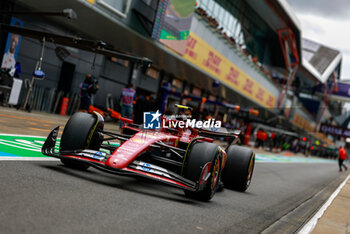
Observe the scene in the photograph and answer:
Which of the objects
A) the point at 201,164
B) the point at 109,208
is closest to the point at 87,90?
the point at 201,164

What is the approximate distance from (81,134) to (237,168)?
10.3 feet

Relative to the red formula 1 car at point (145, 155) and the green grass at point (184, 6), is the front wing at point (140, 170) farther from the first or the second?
the green grass at point (184, 6)

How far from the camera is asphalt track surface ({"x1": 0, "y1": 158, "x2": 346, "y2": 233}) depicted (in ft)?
11.5

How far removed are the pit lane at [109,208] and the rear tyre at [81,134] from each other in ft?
1.06

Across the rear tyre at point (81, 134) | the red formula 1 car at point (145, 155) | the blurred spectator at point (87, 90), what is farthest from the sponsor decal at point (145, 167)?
the blurred spectator at point (87, 90)

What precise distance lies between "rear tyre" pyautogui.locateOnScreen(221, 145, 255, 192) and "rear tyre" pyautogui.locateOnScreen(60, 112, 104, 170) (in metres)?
2.69

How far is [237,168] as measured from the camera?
790cm

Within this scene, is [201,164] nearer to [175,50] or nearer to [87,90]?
[87,90]

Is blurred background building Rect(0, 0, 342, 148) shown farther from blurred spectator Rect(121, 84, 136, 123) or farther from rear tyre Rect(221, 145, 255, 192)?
blurred spectator Rect(121, 84, 136, 123)

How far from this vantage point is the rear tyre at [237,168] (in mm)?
7902

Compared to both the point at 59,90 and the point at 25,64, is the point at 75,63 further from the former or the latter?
the point at 25,64

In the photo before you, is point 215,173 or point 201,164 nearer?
point 201,164

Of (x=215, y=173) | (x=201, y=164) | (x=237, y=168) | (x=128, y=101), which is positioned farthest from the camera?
(x=128, y=101)

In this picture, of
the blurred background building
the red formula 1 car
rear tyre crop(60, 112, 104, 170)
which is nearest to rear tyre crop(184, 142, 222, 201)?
the red formula 1 car
